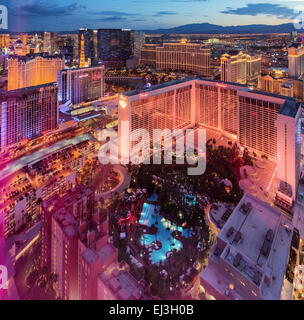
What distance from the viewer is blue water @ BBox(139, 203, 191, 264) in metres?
6.61

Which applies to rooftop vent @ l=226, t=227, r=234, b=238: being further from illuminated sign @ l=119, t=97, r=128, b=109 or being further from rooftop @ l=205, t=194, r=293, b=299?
illuminated sign @ l=119, t=97, r=128, b=109

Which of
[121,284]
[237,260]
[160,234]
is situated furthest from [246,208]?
[121,284]

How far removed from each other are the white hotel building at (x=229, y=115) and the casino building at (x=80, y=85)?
746 cm

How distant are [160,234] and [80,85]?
1337 centimetres

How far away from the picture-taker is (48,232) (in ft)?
17.1

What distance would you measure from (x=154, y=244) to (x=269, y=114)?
297 inches

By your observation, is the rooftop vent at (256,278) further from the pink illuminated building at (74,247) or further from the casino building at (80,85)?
the casino building at (80,85)

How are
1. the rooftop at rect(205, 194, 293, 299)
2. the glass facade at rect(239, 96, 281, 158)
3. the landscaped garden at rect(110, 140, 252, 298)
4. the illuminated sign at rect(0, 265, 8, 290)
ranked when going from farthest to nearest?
the glass facade at rect(239, 96, 281, 158), the landscaped garden at rect(110, 140, 252, 298), the rooftop at rect(205, 194, 293, 299), the illuminated sign at rect(0, 265, 8, 290)

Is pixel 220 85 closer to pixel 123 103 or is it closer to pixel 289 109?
pixel 289 109

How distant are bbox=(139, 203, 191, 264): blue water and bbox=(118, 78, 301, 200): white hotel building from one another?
3.62 m

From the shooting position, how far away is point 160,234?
732cm

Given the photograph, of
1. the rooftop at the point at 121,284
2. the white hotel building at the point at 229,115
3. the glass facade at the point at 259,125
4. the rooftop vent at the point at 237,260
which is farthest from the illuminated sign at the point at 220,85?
the rooftop at the point at 121,284

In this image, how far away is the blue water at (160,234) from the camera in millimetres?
6609

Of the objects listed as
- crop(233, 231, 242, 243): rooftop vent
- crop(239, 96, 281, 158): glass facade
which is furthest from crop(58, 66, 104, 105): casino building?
crop(233, 231, 242, 243): rooftop vent
